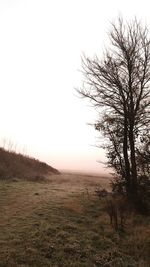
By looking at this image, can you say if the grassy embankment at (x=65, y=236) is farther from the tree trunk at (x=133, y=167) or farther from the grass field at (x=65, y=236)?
the tree trunk at (x=133, y=167)

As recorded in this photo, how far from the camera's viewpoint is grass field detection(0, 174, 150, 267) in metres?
9.21

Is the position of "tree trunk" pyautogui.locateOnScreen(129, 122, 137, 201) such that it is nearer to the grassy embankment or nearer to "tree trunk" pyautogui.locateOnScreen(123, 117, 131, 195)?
"tree trunk" pyautogui.locateOnScreen(123, 117, 131, 195)

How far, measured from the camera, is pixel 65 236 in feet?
35.9

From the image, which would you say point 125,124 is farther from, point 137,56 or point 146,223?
point 146,223

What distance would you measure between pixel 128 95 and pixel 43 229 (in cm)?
985

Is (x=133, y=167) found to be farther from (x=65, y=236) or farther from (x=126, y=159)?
(x=65, y=236)

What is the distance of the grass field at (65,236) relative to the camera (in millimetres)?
9211

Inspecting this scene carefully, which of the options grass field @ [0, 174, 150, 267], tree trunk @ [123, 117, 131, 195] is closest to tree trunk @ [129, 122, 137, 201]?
tree trunk @ [123, 117, 131, 195]

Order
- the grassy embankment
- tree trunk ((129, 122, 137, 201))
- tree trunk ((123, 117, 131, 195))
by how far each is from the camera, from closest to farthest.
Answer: the grassy embankment
tree trunk ((129, 122, 137, 201))
tree trunk ((123, 117, 131, 195))

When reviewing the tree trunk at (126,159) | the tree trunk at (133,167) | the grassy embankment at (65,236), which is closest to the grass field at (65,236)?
the grassy embankment at (65,236)

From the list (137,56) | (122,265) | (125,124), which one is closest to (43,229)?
(122,265)

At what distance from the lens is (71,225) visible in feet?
40.1

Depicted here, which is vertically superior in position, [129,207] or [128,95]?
[128,95]

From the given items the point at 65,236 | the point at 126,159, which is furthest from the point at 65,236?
the point at 126,159
